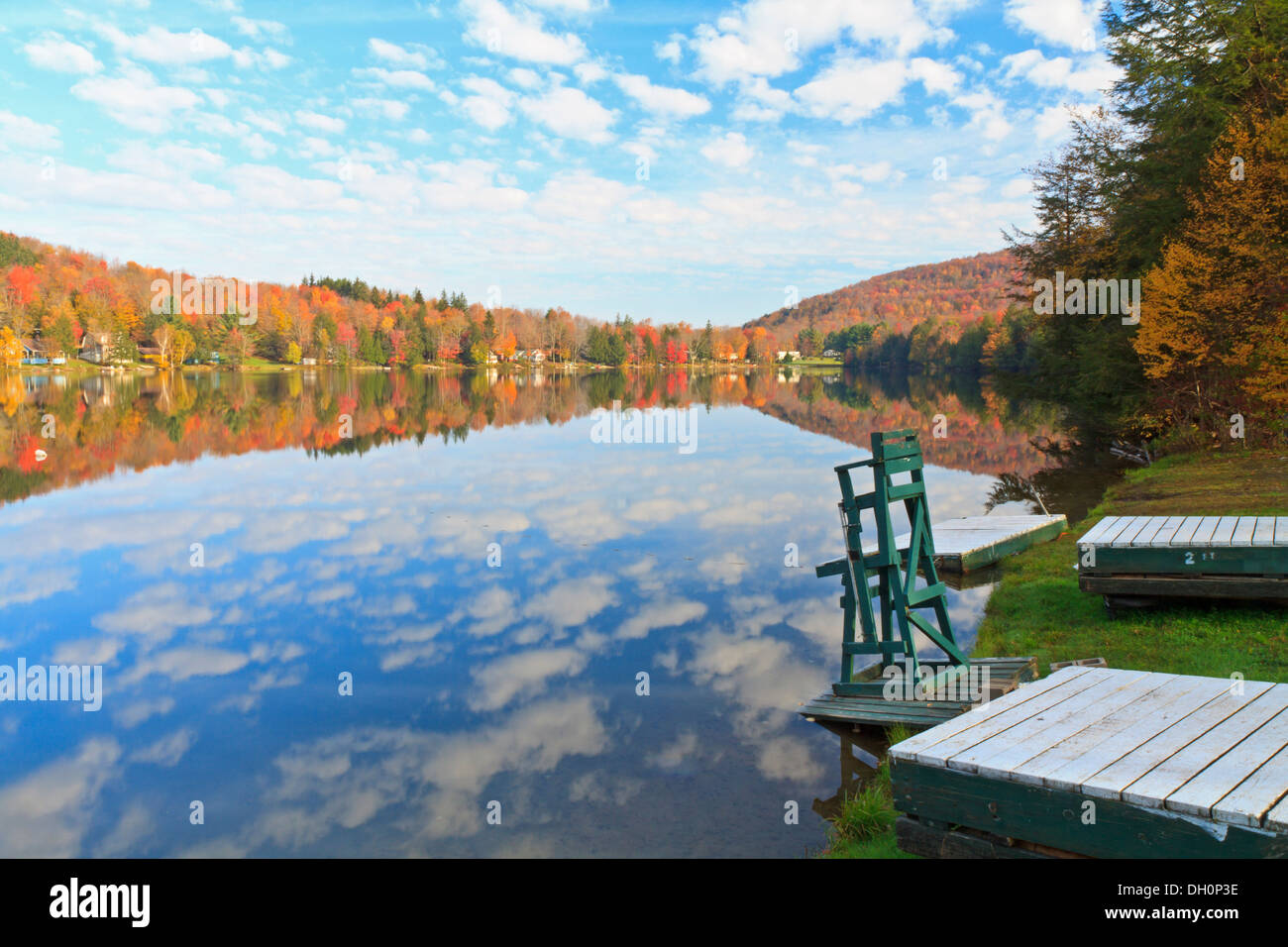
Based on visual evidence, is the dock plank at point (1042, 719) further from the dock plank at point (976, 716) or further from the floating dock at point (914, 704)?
the floating dock at point (914, 704)

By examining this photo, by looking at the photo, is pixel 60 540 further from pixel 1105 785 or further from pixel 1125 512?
pixel 1125 512

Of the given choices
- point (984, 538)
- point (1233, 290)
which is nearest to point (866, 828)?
point (984, 538)

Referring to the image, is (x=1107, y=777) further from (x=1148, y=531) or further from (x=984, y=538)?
(x=984, y=538)

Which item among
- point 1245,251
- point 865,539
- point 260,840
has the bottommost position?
point 260,840

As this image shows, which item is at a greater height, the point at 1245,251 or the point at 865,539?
the point at 1245,251

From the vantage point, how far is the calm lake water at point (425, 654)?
677 cm

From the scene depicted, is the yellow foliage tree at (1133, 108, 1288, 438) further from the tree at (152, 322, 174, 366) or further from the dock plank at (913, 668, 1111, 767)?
the tree at (152, 322, 174, 366)

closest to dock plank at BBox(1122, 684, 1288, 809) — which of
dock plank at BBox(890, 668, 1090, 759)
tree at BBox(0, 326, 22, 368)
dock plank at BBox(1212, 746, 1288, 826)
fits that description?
dock plank at BBox(1212, 746, 1288, 826)

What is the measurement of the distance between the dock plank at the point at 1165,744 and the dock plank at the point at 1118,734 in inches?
1.5

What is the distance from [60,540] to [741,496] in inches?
609

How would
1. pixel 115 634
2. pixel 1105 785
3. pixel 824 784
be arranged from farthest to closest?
pixel 115 634, pixel 824 784, pixel 1105 785

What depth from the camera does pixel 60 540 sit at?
53.5ft

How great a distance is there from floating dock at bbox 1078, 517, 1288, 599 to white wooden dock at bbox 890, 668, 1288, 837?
3619 mm
